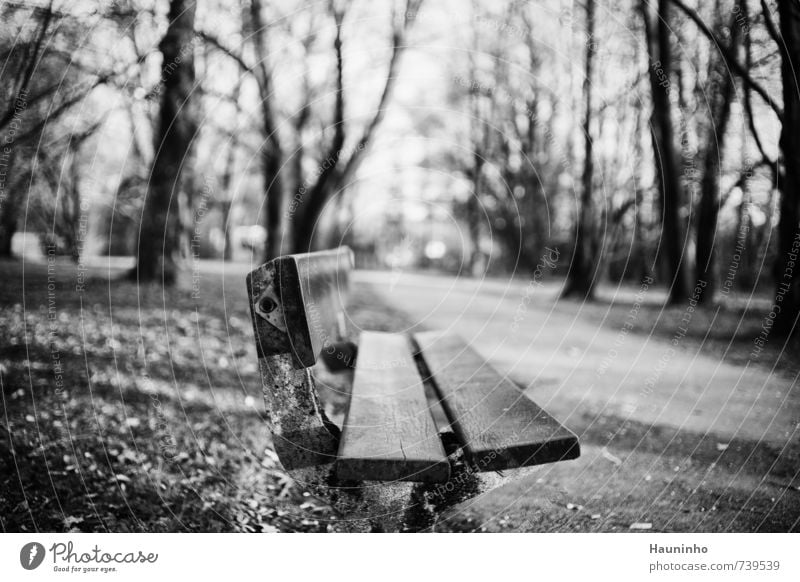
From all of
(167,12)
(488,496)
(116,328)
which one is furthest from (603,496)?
(167,12)

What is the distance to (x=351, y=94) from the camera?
958 centimetres

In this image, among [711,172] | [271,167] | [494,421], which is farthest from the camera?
[271,167]

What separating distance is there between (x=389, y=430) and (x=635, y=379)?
9.81 ft

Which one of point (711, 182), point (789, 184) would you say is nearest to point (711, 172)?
point (711, 182)

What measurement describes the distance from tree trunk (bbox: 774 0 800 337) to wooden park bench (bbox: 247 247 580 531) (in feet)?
9.72

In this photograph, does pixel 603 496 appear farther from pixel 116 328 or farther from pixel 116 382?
pixel 116 328

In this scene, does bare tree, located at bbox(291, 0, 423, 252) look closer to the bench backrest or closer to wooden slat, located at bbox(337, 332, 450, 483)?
wooden slat, located at bbox(337, 332, 450, 483)

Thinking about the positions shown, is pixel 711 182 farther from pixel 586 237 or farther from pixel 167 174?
pixel 167 174

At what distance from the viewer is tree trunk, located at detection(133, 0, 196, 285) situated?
6.68m

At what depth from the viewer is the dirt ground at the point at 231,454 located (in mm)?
2012
